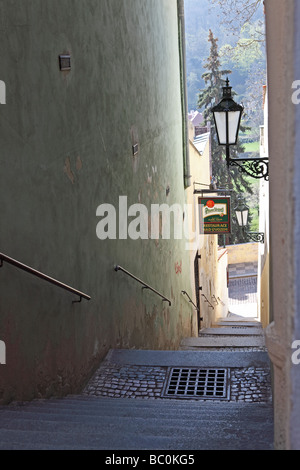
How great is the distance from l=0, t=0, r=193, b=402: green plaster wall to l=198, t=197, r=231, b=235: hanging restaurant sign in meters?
4.80

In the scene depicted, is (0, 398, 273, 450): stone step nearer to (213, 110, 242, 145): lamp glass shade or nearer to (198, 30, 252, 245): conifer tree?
(213, 110, 242, 145): lamp glass shade

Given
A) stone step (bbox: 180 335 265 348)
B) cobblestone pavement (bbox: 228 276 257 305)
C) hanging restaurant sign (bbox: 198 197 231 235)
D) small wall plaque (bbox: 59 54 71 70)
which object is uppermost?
small wall plaque (bbox: 59 54 71 70)

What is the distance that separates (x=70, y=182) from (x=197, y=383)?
2.13m

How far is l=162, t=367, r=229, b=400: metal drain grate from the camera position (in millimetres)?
5211

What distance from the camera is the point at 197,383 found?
550cm

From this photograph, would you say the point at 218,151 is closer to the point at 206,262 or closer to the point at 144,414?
the point at 206,262
